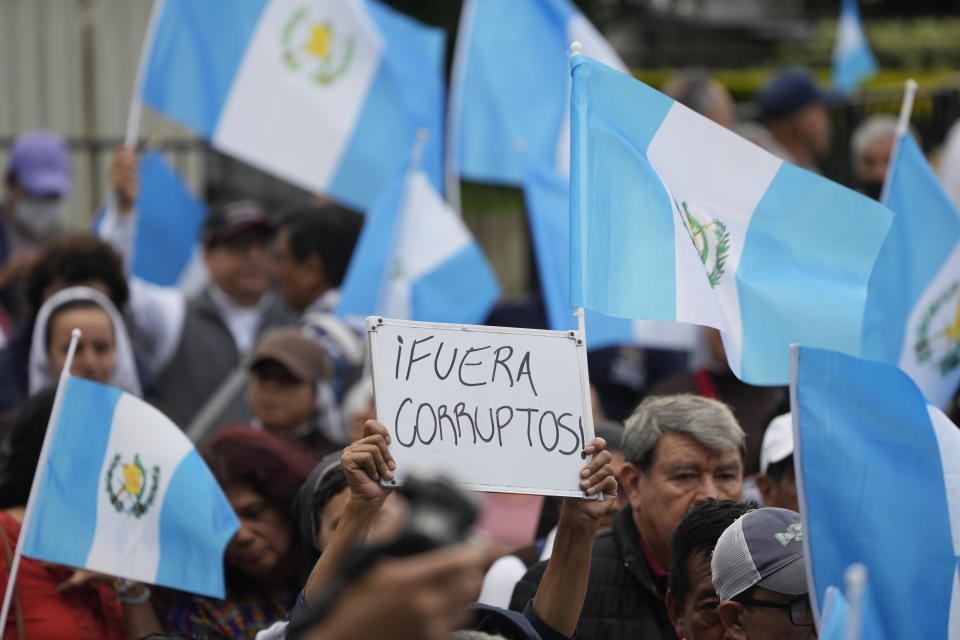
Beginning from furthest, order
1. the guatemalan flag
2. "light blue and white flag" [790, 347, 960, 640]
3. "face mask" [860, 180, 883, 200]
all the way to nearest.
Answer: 1. "face mask" [860, 180, 883, 200]
2. the guatemalan flag
3. "light blue and white flag" [790, 347, 960, 640]

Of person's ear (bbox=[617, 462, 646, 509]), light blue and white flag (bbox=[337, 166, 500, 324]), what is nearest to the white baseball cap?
person's ear (bbox=[617, 462, 646, 509])

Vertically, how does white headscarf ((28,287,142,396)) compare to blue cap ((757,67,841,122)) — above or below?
below

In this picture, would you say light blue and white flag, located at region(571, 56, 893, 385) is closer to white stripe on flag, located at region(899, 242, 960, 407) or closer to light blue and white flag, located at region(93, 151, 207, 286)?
white stripe on flag, located at region(899, 242, 960, 407)

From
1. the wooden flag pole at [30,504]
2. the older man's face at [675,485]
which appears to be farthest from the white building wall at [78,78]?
the older man's face at [675,485]

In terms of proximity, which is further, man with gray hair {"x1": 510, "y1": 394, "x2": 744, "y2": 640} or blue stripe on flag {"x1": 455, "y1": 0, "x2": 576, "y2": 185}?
blue stripe on flag {"x1": 455, "y1": 0, "x2": 576, "y2": 185}

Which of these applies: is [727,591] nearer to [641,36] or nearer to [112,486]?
[112,486]

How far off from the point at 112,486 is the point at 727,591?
5.57 feet

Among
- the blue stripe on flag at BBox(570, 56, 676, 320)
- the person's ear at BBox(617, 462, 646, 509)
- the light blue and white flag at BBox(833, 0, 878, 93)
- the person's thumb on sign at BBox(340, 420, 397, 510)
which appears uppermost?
the light blue and white flag at BBox(833, 0, 878, 93)

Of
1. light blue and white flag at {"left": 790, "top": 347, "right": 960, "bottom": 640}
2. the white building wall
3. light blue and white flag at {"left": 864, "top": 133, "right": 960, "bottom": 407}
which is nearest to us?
light blue and white flag at {"left": 790, "top": 347, "right": 960, "bottom": 640}

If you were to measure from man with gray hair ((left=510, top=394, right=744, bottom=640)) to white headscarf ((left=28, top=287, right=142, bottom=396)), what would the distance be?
6.74ft

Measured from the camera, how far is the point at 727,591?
134 inches

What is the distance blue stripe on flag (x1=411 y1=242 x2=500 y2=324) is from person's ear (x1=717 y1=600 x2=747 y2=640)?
3.26m

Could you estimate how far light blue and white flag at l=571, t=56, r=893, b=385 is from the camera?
12.4ft

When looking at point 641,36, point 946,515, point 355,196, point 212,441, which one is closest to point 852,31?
point 355,196
